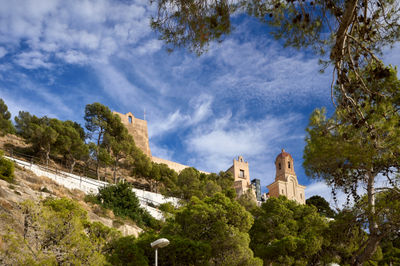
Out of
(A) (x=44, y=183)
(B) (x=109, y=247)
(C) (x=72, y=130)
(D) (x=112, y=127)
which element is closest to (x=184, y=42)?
(B) (x=109, y=247)

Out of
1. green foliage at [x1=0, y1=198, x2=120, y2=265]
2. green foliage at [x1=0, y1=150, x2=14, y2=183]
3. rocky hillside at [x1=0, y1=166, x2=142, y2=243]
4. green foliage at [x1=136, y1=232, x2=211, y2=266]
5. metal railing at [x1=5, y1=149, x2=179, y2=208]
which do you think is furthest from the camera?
metal railing at [x1=5, y1=149, x2=179, y2=208]

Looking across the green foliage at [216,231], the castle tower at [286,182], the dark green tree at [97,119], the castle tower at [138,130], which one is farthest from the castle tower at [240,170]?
the green foliage at [216,231]

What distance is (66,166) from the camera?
33281 millimetres

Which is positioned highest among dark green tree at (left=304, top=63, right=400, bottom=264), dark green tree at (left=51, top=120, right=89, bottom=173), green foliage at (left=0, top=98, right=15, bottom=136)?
green foliage at (left=0, top=98, right=15, bottom=136)

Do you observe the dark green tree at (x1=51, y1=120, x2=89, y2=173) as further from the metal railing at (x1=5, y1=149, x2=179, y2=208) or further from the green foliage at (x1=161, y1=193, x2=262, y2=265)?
the green foliage at (x1=161, y1=193, x2=262, y2=265)

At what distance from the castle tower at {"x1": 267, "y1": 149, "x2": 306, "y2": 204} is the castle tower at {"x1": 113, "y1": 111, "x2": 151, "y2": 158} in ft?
59.9

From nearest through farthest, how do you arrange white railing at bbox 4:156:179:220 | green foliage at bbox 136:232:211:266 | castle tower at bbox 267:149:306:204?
1. green foliage at bbox 136:232:211:266
2. white railing at bbox 4:156:179:220
3. castle tower at bbox 267:149:306:204

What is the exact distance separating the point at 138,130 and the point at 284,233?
36.0 m

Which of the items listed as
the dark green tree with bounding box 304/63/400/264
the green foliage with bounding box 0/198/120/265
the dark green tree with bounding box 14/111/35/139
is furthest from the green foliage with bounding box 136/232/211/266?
the dark green tree with bounding box 14/111/35/139

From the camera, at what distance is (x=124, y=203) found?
24609mm

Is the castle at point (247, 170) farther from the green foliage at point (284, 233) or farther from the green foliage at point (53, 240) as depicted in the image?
the green foliage at point (53, 240)

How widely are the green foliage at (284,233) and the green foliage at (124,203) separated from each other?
24.3 ft

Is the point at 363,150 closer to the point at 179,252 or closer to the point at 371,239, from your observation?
the point at 371,239

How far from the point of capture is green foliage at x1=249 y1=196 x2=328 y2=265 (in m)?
17.0
